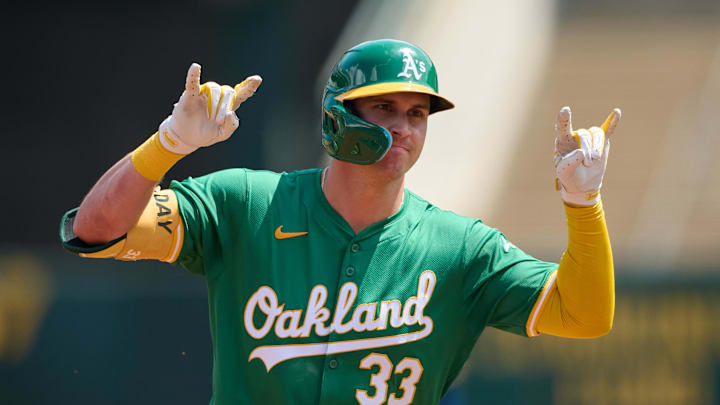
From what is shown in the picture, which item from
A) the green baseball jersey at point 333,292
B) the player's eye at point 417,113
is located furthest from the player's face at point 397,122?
the green baseball jersey at point 333,292

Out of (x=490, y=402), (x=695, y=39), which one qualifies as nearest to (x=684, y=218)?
(x=695, y=39)

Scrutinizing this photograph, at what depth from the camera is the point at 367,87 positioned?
2.79 metres

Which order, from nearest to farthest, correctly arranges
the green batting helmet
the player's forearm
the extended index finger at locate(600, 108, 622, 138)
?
the player's forearm < the extended index finger at locate(600, 108, 622, 138) < the green batting helmet

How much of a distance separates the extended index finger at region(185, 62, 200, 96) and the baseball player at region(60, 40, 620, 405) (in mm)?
89

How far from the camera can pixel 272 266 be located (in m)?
2.77

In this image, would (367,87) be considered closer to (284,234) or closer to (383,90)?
(383,90)

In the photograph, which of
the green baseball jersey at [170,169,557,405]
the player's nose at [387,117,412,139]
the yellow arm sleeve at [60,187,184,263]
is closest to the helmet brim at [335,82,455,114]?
the player's nose at [387,117,412,139]

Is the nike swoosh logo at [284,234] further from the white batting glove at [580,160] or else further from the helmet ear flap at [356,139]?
the white batting glove at [580,160]

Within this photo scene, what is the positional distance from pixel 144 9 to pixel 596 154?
5755 millimetres

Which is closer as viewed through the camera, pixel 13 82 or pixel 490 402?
pixel 490 402

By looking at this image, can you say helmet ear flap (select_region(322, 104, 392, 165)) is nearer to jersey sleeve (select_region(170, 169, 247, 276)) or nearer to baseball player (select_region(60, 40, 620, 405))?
baseball player (select_region(60, 40, 620, 405))

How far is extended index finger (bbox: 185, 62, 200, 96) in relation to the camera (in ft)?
7.89

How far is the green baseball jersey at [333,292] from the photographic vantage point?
2717 mm

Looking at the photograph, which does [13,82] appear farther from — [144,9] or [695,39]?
[695,39]
